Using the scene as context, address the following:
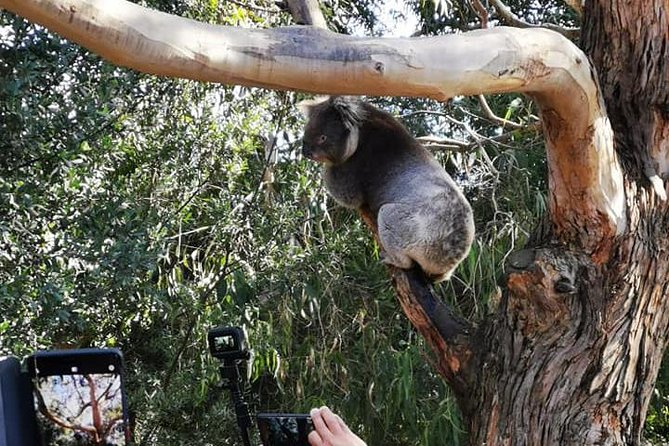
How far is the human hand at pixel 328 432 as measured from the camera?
0.93 meters

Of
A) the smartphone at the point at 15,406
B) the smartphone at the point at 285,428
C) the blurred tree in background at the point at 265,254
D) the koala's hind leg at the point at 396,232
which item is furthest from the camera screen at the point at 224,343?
the blurred tree in background at the point at 265,254

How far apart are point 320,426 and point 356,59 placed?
1.39 ft

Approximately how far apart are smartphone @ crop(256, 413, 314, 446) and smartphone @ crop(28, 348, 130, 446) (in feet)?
0.55

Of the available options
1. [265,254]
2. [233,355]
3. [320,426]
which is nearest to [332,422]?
[320,426]

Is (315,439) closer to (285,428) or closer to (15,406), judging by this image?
(285,428)

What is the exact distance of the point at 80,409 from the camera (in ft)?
2.89

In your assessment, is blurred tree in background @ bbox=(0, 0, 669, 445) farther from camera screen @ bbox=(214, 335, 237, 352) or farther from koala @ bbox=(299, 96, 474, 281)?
camera screen @ bbox=(214, 335, 237, 352)

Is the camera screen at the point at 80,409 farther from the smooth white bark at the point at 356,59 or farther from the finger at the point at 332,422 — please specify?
the smooth white bark at the point at 356,59

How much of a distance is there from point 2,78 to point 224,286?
1.49 metres

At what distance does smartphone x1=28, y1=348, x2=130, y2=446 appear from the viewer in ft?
2.84

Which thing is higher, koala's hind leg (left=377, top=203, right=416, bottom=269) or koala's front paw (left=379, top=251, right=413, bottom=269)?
koala's hind leg (left=377, top=203, right=416, bottom=269)

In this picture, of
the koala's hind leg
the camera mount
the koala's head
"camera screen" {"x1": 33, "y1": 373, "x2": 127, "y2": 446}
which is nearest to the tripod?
the camera mount

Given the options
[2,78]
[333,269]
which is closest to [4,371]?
[2,78]

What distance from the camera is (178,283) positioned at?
10.7ft
